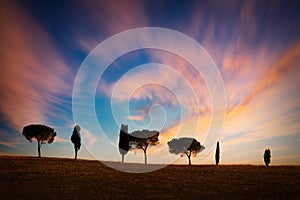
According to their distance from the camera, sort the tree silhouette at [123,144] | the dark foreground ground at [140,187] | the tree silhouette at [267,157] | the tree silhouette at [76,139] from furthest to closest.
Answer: the tree silhouette at [76,139] < the tree silhouette at [267,157] < the tree silhouette at [123,144] < the dark foreground ground at [140,187]

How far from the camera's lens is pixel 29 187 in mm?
33500

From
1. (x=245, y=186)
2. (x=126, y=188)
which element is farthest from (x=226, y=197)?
(x=126, y=188)

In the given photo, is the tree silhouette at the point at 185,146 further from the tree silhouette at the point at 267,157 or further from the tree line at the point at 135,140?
the tree silhouette at the point at 267,157

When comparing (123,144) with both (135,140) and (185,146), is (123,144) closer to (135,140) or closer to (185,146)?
(135,140)

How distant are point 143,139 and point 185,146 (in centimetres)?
1699

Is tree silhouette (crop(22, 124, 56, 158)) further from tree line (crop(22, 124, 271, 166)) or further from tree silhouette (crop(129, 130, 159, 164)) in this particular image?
tree silhouette (crop(129, 130, 159, 164))

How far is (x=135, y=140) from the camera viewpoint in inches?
3772

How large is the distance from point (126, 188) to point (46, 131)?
6394 centimetres

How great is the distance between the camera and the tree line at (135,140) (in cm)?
8119

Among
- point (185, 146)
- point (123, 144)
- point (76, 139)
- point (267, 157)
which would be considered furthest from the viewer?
point (185, 146)

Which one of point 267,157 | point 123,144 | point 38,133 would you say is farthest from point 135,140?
point 267,157

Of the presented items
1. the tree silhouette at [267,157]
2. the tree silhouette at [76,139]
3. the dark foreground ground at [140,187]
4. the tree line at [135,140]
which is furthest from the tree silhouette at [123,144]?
the tree silhouette at [267,157]

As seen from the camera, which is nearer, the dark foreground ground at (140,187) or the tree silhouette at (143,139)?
the dark foreground ground at (140,187)

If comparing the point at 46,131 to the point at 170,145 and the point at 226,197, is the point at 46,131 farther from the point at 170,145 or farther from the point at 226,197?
the point at 226,197
